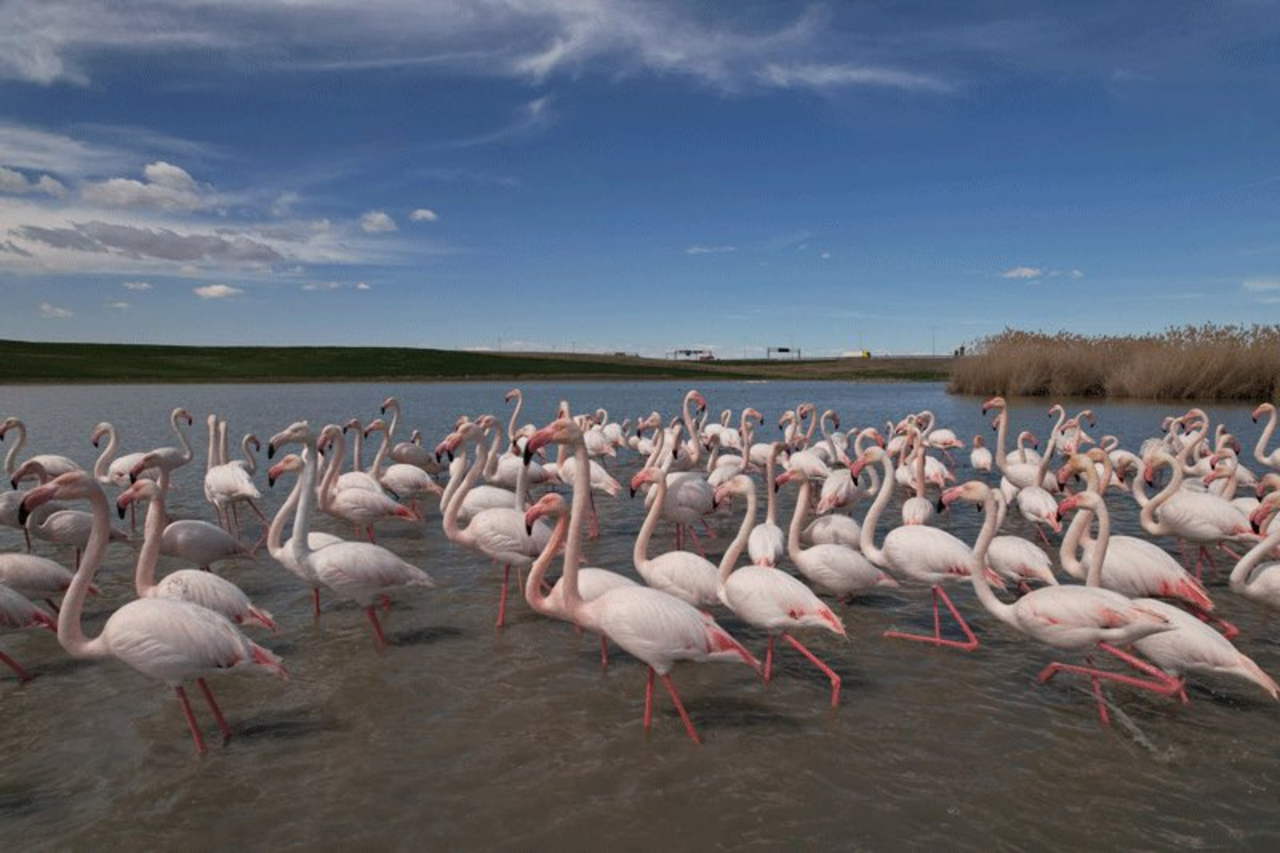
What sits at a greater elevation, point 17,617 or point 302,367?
point 302,367

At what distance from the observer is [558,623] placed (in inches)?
308

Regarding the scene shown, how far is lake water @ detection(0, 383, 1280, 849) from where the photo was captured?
4375 millimetres

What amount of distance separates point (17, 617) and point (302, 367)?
7999 centimetres

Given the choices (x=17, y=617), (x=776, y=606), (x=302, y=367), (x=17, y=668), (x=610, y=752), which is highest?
(x=302, y=367)

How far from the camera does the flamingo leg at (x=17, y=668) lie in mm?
6078

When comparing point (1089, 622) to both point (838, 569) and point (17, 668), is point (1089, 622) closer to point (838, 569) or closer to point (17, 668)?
point (838, 569)

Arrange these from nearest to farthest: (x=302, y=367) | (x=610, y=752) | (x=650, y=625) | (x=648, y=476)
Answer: (x=610, y=752), (x=650, y=625), (x=648, y=476), (x=302, y=367)

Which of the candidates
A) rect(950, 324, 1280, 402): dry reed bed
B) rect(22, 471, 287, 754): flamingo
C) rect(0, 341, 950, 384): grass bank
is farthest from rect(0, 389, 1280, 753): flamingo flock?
rect(0, 341, 950, 384): grass bank

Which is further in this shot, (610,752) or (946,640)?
(946,640)

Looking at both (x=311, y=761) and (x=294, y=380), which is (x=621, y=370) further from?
(x=311, y=761)

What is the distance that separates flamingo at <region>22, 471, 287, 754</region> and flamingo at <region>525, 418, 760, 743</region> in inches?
83.5

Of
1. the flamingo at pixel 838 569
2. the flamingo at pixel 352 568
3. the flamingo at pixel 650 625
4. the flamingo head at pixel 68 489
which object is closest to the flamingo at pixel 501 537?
the flamingo at pixel 352 568

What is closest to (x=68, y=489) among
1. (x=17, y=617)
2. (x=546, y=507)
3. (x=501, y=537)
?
(x=17, y=617)

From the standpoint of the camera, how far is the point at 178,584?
6.30 m
